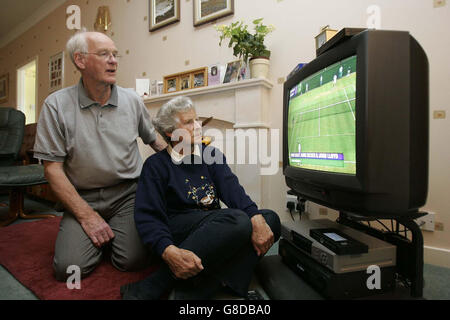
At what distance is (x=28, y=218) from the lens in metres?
2.20

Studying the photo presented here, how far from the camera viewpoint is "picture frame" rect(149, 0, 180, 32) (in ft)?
7.87

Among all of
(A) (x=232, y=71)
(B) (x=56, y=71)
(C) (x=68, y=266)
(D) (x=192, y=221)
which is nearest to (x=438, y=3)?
(A) (x=232, y=71)

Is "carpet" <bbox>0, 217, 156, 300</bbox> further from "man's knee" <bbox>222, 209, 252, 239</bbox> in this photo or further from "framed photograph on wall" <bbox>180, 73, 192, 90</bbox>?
"framed photograph on wall" <bbox>180, 73, 192, 90</bbox>

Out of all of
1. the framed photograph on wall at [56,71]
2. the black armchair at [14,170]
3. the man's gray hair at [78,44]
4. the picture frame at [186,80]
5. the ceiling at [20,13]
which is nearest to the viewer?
the man's gray hair at [78,44]

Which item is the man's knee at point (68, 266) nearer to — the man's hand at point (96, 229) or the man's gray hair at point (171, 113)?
the man's hand at point (96, 229)

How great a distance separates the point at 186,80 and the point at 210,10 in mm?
580

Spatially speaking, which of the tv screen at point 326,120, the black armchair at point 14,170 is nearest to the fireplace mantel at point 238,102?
the tv screen at point 326,120

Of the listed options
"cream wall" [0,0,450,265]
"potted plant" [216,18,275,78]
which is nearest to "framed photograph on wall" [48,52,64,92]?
"cream wall" [0,0,450,265]

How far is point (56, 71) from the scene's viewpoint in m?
3.86

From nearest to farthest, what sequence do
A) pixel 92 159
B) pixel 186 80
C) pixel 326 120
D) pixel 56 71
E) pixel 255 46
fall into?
pixel 326 120 → pixel 92 159 → pixel 255 46 → pixel 186 80 → pixel 56 71

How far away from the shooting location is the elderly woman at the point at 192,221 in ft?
3.06

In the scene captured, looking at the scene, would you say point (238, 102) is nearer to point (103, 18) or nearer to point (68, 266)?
point (68, 266)

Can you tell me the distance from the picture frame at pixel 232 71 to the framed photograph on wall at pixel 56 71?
292 centimetres

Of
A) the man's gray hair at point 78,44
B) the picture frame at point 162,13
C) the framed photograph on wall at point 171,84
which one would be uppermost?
the picture frame at point 162,13
